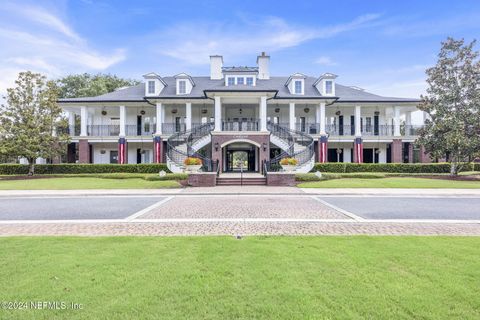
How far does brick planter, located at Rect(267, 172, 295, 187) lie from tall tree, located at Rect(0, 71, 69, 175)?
69.5ft

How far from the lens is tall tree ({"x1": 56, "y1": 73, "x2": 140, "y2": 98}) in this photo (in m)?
44.1

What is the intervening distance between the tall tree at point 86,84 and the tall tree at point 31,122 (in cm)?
1672

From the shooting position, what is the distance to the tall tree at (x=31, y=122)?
2509 cm

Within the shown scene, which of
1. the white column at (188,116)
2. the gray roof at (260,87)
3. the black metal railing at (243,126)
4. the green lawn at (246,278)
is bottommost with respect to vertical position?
the green lawn at (246,278)

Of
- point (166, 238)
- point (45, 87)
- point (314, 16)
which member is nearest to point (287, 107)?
point (314, 16)

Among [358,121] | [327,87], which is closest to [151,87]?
[327,87]

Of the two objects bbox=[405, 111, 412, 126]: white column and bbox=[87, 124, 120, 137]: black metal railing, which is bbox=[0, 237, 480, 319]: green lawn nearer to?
bbox=[87, 124, 120, 137]: black metal railing

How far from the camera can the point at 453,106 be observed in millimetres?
24078

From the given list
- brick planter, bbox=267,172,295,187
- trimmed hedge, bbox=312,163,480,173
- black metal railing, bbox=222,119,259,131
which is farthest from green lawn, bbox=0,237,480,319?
black metal railing, bbox=222,119,259,131

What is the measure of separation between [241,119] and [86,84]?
3084 centimetres

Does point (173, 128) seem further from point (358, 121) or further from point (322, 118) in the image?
point (358, 121)

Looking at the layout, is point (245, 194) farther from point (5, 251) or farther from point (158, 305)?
point (158, 305)

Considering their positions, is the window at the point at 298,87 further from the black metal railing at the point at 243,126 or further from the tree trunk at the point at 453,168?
the tree trunk at the point at 453,168

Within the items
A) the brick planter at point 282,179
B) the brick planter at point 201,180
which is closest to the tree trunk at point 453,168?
the brick planter at point 282,179
